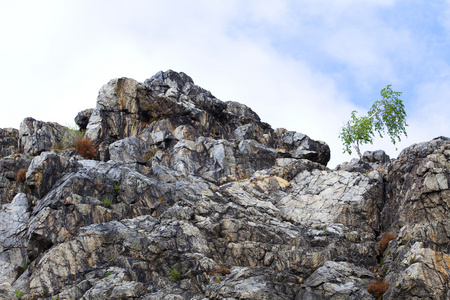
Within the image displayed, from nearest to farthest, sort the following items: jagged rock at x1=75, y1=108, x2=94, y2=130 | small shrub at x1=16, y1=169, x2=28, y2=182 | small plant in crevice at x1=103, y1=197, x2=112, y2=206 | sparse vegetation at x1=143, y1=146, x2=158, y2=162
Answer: small plant in crevice at x1=103, y1=197, x2=112, y2=206
small shrub at x1=16, y1=169, x2=28, y2=182
sparse vegetation at x1=143, y1=146, x2=158, y2=162
jagged rock at x1=75, y1=108, x2=94, y2=130

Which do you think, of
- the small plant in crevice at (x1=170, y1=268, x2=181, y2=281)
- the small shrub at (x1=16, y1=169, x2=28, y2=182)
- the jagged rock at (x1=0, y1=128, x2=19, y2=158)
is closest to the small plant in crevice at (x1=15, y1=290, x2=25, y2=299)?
the small plant in crevice at (x1=170, y1=268, x2=181, y2=281)

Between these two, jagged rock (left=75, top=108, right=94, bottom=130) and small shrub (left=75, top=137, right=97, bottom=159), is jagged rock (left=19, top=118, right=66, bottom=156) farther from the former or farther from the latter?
small shrub (left=75, top=137, right=97, bottom=159)

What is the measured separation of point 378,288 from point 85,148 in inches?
1367

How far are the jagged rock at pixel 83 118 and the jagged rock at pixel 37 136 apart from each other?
10.1 ft

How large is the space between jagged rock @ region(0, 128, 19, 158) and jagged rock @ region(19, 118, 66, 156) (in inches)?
92.3

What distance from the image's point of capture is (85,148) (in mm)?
47344

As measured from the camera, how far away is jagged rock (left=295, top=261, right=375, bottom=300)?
2556 cm

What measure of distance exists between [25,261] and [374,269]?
26.3 metres

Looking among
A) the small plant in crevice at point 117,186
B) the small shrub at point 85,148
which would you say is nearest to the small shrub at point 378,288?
the small plant in crevice at point 117,186

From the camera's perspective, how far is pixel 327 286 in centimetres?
2611

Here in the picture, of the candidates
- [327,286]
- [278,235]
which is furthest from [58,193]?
[327,286]

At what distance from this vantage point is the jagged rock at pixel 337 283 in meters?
25.6

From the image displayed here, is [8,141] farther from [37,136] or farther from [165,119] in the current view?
[165,119]

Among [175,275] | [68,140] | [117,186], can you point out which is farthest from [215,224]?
[68,140]
